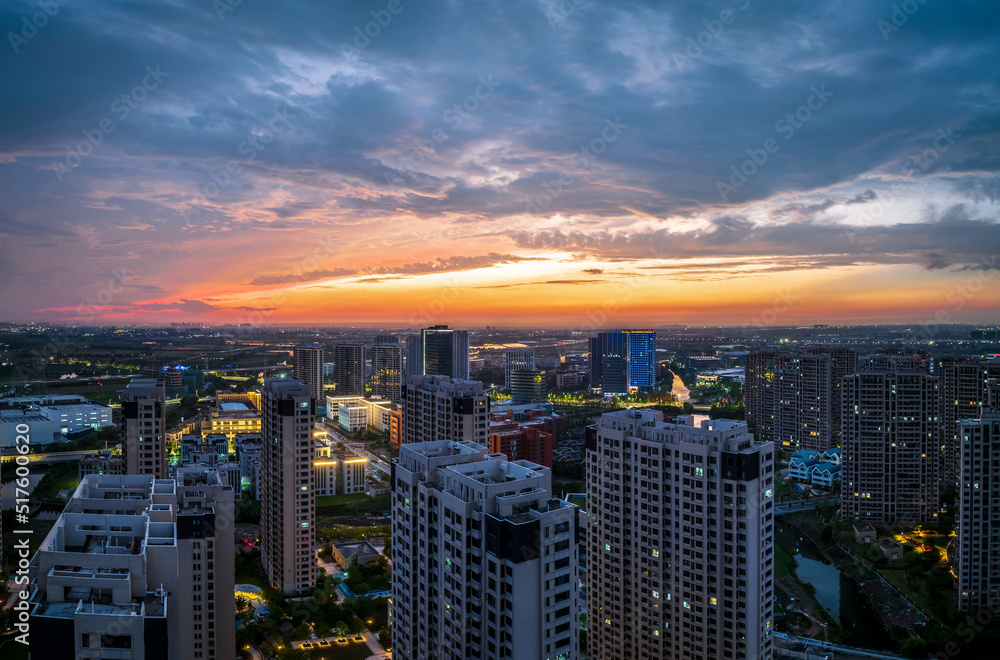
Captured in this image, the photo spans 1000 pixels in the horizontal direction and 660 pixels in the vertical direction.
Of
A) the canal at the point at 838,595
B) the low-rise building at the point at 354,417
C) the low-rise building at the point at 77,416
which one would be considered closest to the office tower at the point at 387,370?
the low-rise building at the point at 354,417

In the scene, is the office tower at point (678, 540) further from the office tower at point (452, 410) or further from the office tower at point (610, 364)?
the office tower at point (610, 364)

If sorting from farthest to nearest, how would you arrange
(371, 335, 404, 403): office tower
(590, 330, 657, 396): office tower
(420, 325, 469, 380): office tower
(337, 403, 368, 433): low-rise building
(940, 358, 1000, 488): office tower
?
(590, 330, 657, 396): office tower → (371, 335, 404, 403): office tower → (420, 325, 469, 380): office tower → (337, 403, 368, 433): low-rise building → (940, 358, 1000, 488): office tower

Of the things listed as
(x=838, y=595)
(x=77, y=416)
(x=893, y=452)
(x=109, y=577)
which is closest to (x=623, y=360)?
(x=893, y=452)

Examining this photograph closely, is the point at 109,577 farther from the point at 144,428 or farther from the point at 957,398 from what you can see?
the point at 957,398

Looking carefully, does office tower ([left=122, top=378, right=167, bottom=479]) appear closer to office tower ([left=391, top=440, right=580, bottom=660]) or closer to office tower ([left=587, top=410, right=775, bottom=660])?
office tower ([left=391, top=440, right=580, bottom=660])

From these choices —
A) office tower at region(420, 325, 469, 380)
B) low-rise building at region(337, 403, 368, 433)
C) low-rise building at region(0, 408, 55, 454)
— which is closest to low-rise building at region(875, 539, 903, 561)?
low-rise building at region(337, 403, 368, 433)

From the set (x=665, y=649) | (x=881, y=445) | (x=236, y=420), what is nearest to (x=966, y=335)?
(x=881, y=445)

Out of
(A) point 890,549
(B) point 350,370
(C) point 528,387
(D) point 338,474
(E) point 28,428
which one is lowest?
(A) point 890,549
